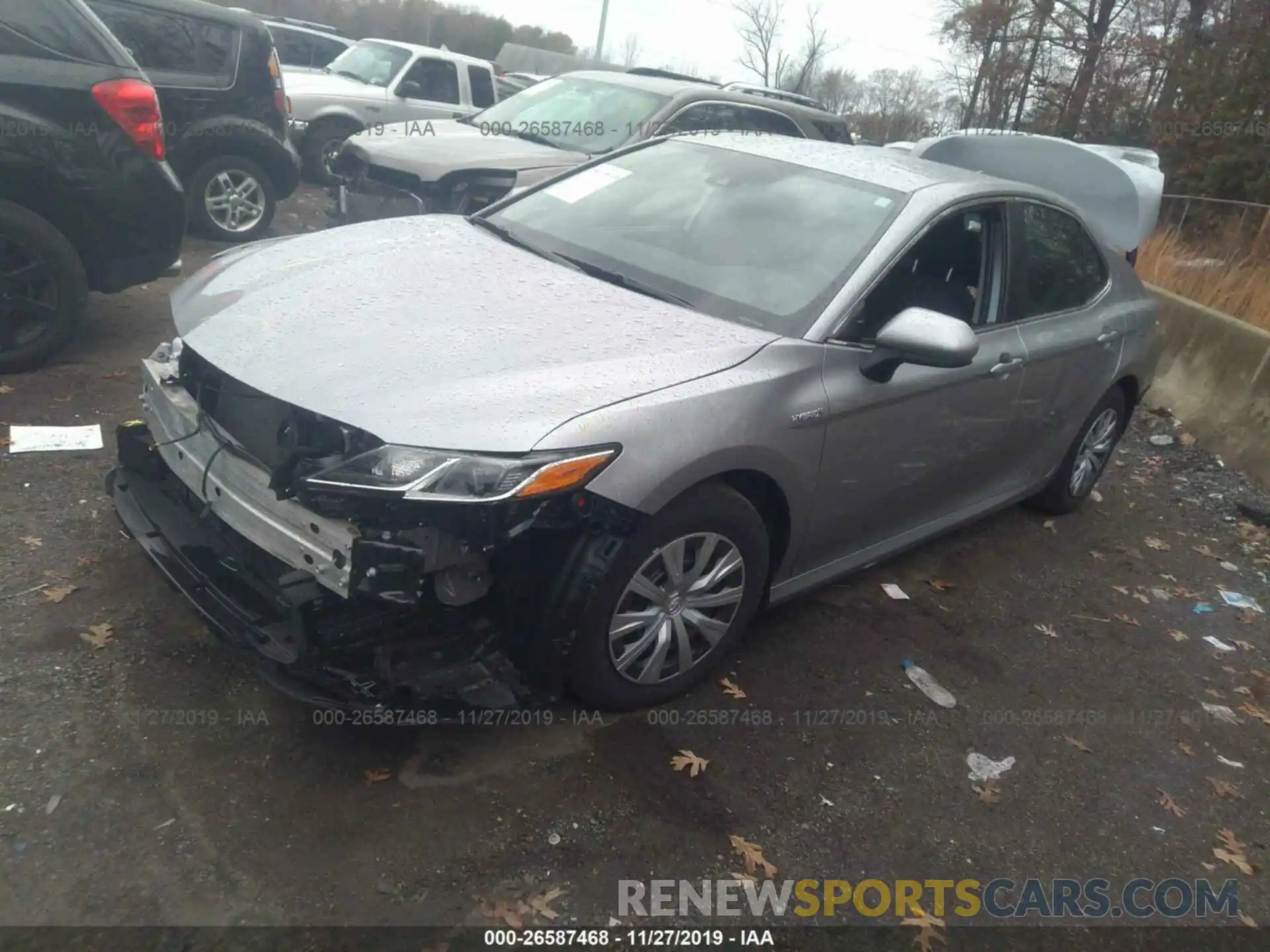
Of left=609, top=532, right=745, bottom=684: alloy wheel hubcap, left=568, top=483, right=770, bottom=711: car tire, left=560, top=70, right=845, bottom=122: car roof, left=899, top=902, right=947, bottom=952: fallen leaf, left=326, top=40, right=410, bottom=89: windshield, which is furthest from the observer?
left=326, top=40, right=410, bottom=89: windshield

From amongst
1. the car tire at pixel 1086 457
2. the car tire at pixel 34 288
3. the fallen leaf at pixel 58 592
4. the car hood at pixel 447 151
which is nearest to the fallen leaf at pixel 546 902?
the fallen leaf at pixel 58 592

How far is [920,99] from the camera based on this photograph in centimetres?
4128

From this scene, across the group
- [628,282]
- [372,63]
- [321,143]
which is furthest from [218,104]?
[628,282]

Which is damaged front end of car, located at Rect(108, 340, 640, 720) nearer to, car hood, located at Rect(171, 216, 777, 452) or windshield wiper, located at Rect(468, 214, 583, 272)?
car hood, located at Rect(171, 216, 777, 452)

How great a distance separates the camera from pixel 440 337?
9.61 feet

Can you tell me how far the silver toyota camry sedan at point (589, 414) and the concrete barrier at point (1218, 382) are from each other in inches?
129

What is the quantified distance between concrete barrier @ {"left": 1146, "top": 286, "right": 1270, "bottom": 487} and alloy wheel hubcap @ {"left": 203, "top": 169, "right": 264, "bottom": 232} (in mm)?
6940

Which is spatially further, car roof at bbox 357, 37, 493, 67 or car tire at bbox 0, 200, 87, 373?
car roof at bbox 357, 37, 493, 67

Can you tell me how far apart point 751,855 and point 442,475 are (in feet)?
4.54

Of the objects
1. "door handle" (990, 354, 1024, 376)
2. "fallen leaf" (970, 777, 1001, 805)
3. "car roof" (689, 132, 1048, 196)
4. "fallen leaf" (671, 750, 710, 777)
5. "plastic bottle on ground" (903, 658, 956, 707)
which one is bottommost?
"fallen leaf" (970, 777, 1001, 805)

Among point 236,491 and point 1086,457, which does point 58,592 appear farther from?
point 1086,457

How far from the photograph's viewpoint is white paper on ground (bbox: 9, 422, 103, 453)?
431 centimetres

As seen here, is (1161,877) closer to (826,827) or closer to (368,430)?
(826,827)

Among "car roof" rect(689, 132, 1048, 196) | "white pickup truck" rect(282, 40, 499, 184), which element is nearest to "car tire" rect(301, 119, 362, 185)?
"white pickup truck" rect(282, 40, 499, 184)
